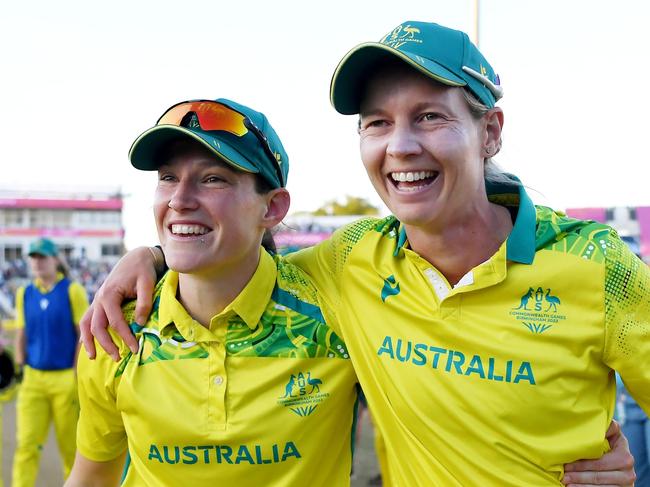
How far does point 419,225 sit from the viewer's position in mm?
1970

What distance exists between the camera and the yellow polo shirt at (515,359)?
1797mm

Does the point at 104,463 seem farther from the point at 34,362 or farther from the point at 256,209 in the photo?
the point at 34,362

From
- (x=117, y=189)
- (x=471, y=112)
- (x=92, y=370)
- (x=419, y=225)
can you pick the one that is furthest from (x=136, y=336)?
(x=117, y=189)

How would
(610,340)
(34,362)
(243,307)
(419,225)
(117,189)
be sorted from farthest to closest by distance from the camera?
(117,189) < (34,362) < (243,307) < (419,225) < (610,340)

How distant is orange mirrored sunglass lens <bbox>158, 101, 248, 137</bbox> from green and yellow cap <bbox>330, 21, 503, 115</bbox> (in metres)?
0.33

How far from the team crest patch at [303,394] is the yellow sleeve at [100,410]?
59cm

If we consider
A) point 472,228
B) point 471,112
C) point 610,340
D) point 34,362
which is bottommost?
point 34,362

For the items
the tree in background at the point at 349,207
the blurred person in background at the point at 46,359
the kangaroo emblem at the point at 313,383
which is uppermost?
the kangaroo emblem at the point at 313,383

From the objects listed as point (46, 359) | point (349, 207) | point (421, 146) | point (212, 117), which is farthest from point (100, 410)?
point (349, 207)

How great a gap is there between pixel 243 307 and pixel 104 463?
0.81 meters

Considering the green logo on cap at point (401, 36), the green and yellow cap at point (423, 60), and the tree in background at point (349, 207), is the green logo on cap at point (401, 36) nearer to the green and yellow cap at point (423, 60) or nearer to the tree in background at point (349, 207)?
the green and yellow cap at point (423, 60)

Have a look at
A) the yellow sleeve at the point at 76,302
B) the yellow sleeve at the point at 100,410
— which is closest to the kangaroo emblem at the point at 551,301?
the yellow sleeve at the point at 100,410

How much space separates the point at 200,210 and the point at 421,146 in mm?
741

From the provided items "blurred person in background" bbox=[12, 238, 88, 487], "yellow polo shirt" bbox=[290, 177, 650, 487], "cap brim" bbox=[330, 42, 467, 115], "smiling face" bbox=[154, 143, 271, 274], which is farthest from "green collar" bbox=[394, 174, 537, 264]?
"blurred person in background" bbox=[12, 238, 88, 487]
